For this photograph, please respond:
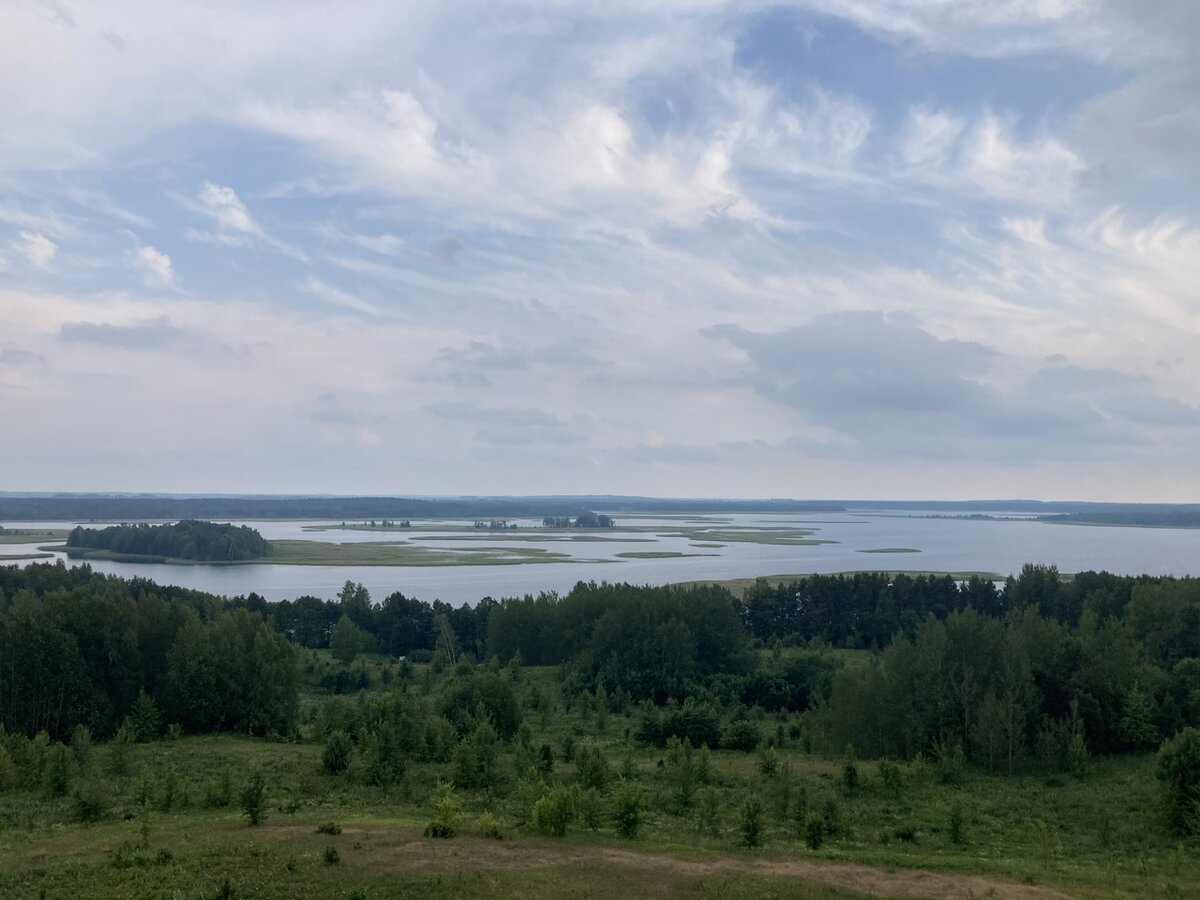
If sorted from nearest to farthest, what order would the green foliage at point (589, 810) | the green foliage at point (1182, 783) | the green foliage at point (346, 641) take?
the green foliage at point (589, 810)
the green foliage at point (1182, 783)
the green foliage at point (346, 641)

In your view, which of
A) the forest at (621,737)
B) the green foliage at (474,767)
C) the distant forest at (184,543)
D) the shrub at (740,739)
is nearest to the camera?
the forest at (621,737)

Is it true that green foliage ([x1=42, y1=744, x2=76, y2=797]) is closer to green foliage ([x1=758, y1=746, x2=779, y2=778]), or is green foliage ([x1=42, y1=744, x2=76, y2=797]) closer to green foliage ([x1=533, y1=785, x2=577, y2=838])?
green foliage ([x1=533, y1=785, x2=577, y2=838])

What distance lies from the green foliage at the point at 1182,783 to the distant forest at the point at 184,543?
137 m

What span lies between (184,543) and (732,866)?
144m

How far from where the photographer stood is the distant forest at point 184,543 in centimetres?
14188

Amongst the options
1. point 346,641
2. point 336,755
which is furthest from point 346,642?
point 336,755

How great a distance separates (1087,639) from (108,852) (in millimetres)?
36621

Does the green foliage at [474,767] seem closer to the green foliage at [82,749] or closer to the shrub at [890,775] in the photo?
the green foliage at [82,749]

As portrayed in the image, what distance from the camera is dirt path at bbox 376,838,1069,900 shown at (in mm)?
16750

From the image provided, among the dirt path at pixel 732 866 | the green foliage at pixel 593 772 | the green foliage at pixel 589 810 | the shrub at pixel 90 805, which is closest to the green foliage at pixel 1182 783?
the dirt path at pixel 732 866

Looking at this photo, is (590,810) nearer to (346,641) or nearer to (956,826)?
(956,826)

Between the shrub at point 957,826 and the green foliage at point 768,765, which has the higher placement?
the shrub at point 957,826

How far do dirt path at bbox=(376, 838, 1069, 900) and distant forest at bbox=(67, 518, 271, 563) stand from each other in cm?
13397

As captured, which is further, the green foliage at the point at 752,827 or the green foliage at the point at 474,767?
the green foliage at the point at 474,767
